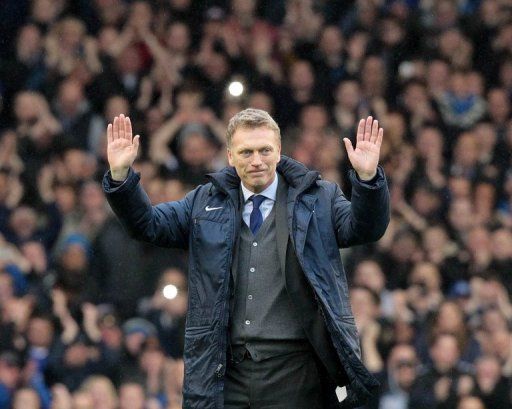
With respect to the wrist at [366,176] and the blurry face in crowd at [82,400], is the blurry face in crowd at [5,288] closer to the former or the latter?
the blurry face in crowd at [82,400]

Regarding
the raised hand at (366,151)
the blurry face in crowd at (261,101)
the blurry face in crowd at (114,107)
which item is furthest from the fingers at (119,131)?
the blurry face in crowd at (261,101)

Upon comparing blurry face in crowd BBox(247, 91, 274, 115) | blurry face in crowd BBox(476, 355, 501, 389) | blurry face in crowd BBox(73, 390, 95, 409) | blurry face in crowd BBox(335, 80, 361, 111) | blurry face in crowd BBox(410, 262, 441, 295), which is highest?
blurry face in crowd BBox(335, 80, 361, 111)

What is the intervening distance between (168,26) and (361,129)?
603 centimetres

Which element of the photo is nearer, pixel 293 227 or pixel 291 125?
pixel 293 227

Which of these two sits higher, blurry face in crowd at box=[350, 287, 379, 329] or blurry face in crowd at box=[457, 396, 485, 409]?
blurry face in crowd at box=[350, 287, 379, 329]

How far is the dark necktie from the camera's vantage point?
4.83 metres

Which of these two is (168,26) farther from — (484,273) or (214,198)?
(214,198)

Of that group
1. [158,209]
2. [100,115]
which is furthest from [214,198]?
[100,115]

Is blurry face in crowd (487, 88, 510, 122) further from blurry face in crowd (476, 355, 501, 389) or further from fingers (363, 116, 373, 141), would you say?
fingers (363, 116, 373, 141)

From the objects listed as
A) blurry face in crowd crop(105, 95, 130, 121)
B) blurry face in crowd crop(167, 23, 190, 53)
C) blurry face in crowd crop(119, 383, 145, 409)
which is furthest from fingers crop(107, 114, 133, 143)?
blurry face in crowd crop(167, 23, 190, 53)

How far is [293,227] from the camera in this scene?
15.5ft

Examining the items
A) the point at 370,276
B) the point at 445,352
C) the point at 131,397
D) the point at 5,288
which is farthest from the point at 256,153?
the point at 370,276

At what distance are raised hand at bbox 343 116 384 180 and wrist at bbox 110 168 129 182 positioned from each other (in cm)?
74

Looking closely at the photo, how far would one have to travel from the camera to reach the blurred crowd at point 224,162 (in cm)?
876
